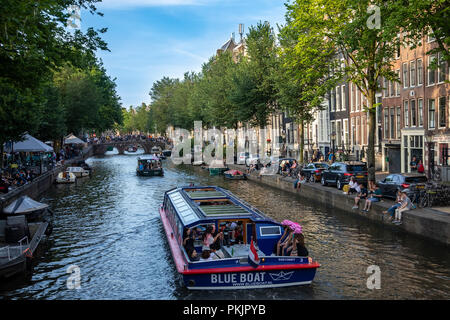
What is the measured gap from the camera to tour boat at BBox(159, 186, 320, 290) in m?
14.7

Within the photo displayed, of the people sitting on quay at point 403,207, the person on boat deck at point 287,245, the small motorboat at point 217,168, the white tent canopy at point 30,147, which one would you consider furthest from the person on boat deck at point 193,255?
the small motorboat at point 217,168

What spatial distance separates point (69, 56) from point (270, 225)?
12873mm

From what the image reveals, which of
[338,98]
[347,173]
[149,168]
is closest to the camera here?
[347,173]

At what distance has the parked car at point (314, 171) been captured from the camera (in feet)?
128

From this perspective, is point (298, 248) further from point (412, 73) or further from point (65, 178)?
point (65, 178)

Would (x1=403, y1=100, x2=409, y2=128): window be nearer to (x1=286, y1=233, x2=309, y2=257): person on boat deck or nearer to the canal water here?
the canal water

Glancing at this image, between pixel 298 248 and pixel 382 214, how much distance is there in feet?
34.5

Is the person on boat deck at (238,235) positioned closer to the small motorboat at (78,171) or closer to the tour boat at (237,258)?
the tour boat at (237,258)

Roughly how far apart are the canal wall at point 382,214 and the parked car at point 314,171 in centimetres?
132

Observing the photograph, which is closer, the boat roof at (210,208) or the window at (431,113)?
the boat roof at (210,208)

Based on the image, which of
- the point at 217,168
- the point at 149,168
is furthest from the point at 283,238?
the point at 149,168

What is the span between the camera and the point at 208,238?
16375mm
